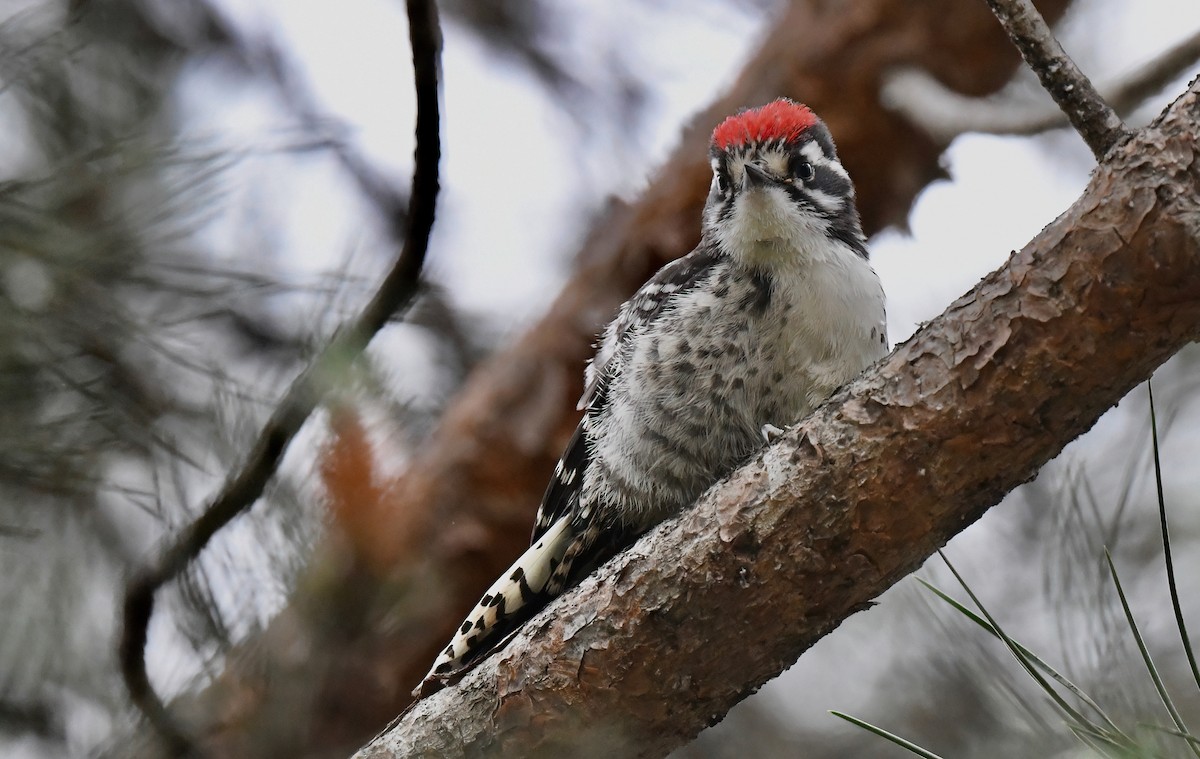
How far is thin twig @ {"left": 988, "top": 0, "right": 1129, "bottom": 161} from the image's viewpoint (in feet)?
5.39

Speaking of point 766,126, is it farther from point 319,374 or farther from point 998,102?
point 319,374

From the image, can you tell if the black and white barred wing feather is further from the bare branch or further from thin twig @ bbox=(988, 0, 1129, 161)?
thin twig @ bbox=(988, 0, 1129, 161)

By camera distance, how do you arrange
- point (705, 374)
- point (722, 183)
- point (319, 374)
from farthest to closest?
point (722, 183) < point (705, 374) < point (319, 374)

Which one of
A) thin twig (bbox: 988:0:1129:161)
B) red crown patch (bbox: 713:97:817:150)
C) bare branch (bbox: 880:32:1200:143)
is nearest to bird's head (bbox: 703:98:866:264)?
red crown patch (bbox: 713:97:817:150)

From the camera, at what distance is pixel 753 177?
265 cm

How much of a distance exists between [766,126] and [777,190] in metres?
0.27

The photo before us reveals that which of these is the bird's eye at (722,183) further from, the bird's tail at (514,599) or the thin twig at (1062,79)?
the thin twig at (1062,79)

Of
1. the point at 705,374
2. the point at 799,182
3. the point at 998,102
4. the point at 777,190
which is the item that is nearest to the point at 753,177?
the point at 777,190

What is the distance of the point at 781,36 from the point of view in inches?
143

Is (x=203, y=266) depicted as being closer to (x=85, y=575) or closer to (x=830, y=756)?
(x=85, y=575)

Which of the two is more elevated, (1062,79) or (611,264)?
(611,264)

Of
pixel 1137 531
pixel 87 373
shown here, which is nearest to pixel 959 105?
pixel 1137 531

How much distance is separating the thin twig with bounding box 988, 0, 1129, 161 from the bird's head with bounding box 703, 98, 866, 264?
3.05 ft

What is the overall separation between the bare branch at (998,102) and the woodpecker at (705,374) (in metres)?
0.64
